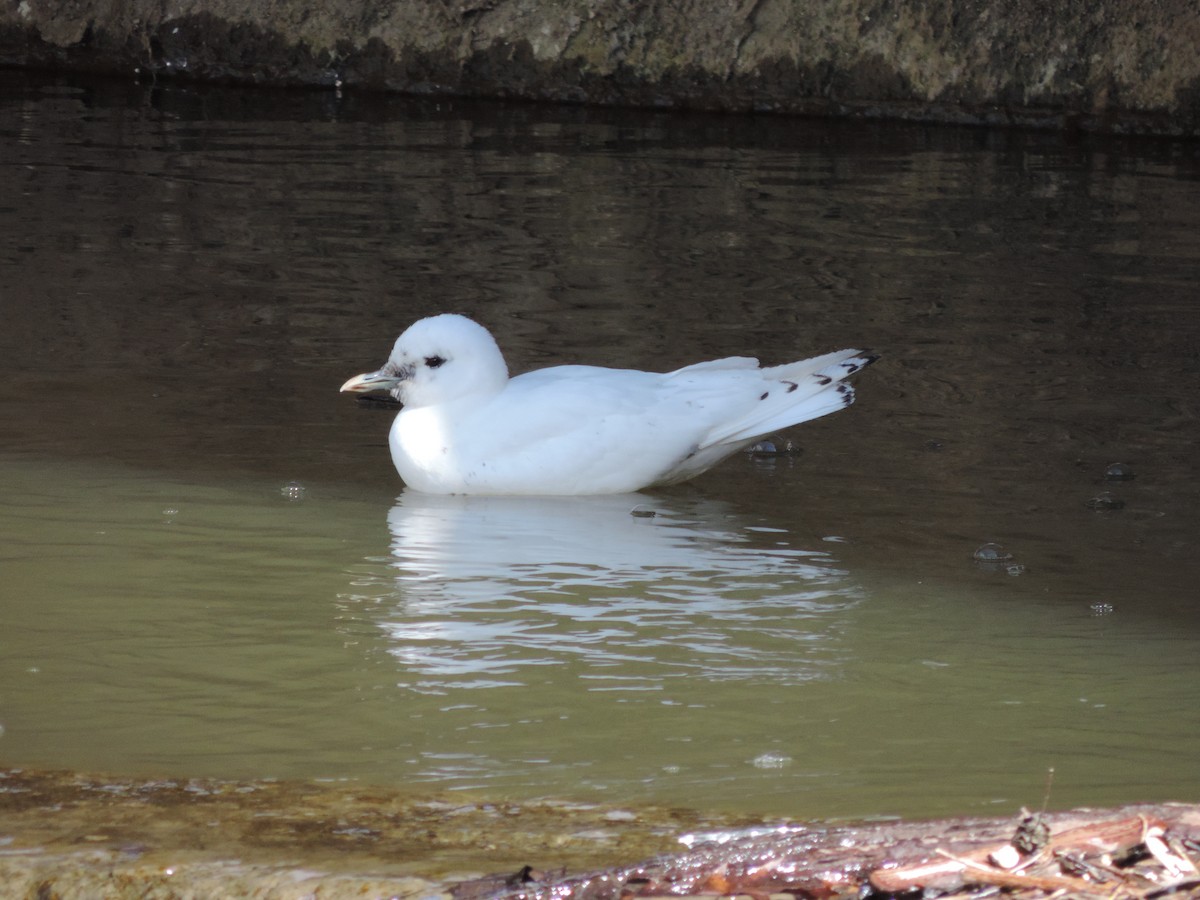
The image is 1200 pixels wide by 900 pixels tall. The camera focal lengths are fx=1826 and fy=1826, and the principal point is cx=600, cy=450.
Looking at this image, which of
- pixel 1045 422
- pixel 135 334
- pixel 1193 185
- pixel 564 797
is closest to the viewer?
pixel 564 797

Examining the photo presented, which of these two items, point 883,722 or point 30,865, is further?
point 883,722

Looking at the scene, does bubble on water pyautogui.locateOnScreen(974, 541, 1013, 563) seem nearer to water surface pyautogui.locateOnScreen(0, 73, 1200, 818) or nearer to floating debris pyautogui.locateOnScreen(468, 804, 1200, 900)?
water surface pyautogui.locateOnScreen(0, 73, 1200, 818)

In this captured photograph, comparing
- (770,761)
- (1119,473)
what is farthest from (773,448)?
(770,761)

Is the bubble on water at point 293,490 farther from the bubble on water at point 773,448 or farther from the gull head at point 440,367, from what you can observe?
the bubble on water at point 773,448

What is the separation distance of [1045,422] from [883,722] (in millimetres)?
3065

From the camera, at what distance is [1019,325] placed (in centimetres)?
820

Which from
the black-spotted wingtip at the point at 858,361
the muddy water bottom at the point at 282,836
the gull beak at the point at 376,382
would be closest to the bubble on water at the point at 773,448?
the black-spotted wingtip at the point at 858,361

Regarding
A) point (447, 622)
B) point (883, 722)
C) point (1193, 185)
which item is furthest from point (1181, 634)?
point (1193, 185)

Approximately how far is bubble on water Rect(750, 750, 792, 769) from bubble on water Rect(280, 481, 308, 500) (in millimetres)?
2475

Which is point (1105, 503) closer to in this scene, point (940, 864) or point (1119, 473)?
point (1119, 473)

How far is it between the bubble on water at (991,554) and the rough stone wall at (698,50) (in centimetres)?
983

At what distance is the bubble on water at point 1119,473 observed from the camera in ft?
19.9

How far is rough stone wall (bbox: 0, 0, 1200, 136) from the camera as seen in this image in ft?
47.1

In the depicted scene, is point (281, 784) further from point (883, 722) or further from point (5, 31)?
point (5, 31)
